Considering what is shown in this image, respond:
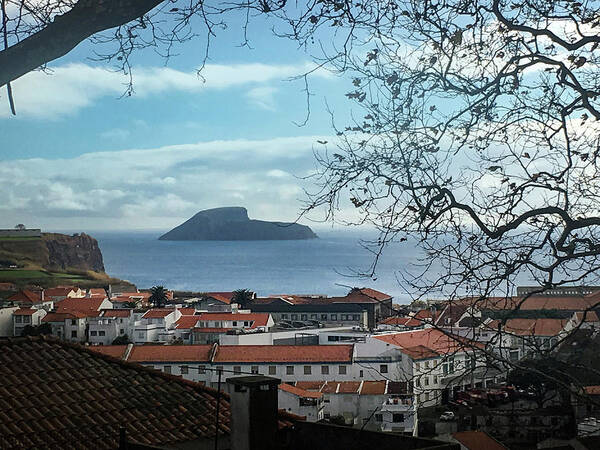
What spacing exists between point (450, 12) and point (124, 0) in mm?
1394

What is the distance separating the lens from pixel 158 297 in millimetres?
22344

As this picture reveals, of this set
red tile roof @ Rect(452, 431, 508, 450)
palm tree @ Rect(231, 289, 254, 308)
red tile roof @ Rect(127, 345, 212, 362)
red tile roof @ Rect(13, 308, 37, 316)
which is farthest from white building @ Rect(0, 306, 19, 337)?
palm tree @ Rect(231, 289, 254, 308)

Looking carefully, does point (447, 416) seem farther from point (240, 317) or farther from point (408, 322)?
point (240, 317)

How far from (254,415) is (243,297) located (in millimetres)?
23638

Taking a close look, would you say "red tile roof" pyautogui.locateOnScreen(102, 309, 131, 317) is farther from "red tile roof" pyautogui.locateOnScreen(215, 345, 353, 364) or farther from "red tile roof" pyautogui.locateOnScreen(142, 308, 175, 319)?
"red tile roof" pyautogui.locateOnScreen(215, 345, 353, 364)

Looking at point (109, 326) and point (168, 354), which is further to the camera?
point (109, 326)

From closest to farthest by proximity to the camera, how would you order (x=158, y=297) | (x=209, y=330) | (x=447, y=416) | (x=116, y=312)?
(x=447, y=416) → (x=116, y=312) → (x=209, y=330) → (x=158, y=297)

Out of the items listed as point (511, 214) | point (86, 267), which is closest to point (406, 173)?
point (511, 214)

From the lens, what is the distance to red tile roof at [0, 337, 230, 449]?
320 cm

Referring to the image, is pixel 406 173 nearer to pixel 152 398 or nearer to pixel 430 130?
pixel 430 130

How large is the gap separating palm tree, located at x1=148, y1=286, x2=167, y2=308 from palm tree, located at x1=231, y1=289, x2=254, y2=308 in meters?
3.68

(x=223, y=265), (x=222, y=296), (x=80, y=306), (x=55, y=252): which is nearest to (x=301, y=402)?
(x=80, y=306)

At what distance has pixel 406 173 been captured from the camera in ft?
8.30

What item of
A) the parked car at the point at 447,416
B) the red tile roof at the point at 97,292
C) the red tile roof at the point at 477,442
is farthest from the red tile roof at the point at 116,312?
the red tile roof at the point at 477,442
